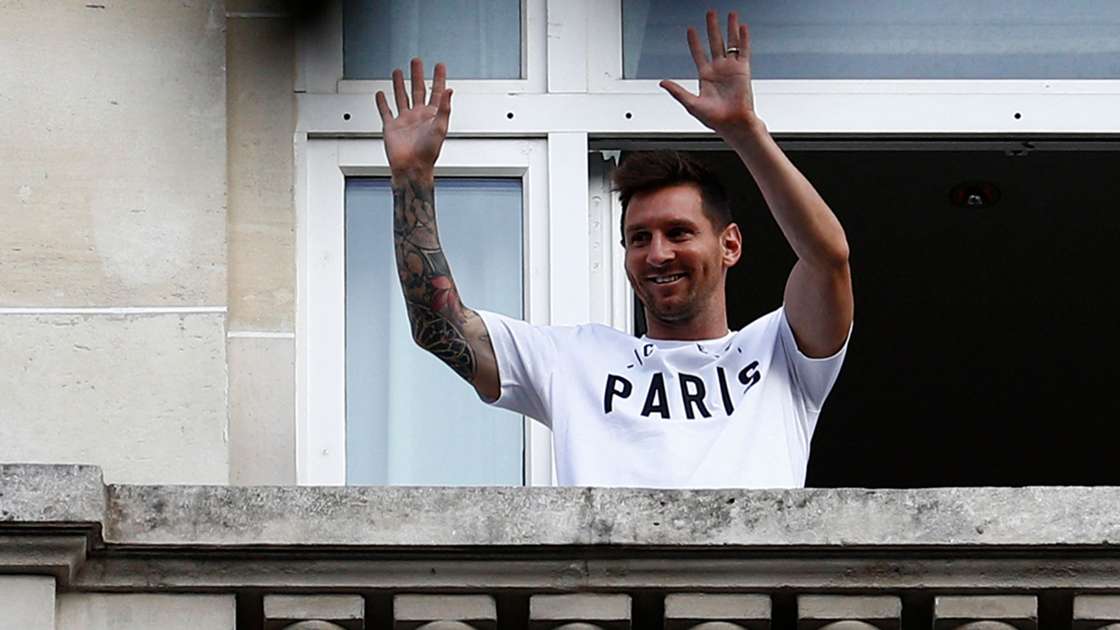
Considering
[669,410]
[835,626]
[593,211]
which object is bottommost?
[835,626]

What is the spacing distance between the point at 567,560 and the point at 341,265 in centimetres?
206

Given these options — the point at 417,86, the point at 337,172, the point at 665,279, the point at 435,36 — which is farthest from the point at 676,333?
the point at 435,36

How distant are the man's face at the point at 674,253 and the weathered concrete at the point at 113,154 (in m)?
1.24

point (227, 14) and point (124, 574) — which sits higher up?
point (227, 14)

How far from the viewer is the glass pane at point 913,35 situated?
28.0ft

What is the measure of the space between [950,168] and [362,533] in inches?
222

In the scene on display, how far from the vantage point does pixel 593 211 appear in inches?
329

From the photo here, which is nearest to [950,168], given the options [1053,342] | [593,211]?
[1053,342]

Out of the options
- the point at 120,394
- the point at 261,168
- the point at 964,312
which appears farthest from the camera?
the point at 964,312

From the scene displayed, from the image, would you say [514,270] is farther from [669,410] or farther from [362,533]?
[362,533]

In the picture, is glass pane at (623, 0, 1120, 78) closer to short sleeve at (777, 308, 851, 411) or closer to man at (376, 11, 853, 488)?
man at (376, 11, 853, 488)

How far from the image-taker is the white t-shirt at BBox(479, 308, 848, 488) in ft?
23.0

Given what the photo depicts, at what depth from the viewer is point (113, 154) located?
8.14m

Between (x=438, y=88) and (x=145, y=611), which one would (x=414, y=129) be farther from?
(x=145, y=611)
